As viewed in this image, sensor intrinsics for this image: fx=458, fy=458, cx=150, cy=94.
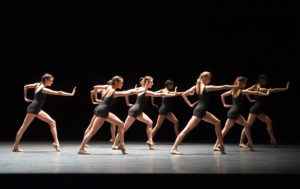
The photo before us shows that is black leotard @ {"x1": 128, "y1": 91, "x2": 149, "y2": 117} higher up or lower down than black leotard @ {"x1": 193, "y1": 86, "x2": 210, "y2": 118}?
lower down

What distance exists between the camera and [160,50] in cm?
1423

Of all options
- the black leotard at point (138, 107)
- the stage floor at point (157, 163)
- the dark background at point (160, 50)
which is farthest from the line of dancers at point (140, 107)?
the dark background at point (160, 50)

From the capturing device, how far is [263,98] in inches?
412

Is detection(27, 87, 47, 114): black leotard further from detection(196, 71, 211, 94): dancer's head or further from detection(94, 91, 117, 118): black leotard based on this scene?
detection(196, 71, 211, 94): dancer's head

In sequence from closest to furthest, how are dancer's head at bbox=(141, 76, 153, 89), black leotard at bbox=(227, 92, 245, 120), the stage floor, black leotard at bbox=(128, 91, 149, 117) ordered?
the stage floor, black leotard at bbox=(227, 92, 245, 120), dancer's head at bbox=(141, 76, 153, 89), black leotard at bbox=(128, 91, 149, 117)

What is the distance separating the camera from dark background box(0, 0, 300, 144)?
44.1ft

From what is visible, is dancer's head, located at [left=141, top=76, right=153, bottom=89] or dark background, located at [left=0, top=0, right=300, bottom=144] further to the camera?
dark background, located at [left=0, top=0, right=300, bottom=144]

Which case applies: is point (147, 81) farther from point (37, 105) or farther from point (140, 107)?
point (37, 105)

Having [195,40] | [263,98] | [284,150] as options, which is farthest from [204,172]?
[195,40]

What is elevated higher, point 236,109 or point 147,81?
point 147,81

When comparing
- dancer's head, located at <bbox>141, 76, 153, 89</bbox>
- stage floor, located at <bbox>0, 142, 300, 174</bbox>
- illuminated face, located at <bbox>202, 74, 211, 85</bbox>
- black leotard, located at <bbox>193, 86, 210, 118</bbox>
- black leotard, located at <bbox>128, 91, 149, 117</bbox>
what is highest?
illuminated face, located at <bbox>202, 74, 211, 85</bbox>

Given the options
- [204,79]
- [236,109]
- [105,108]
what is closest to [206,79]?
[204,79]

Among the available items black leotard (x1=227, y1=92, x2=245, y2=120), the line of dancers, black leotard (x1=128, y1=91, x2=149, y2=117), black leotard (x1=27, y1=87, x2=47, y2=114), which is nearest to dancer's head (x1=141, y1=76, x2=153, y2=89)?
the line of dancers

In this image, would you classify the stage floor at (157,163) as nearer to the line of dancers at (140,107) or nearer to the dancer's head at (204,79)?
the line of dancers at (140,107)
